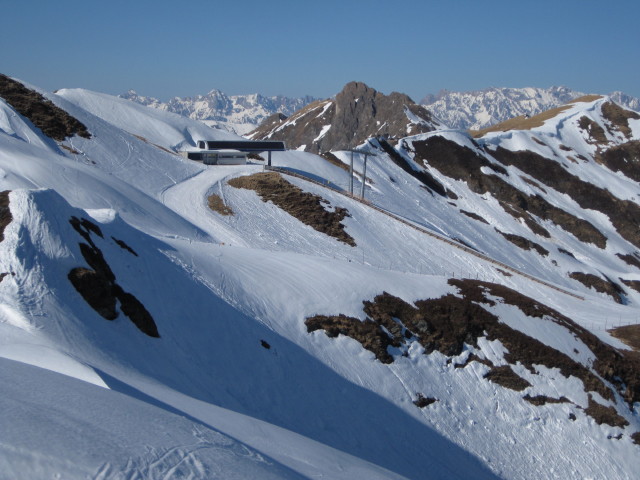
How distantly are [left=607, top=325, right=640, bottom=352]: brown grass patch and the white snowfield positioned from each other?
923 mm

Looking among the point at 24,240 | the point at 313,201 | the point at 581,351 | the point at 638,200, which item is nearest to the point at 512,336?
the point at 581,351

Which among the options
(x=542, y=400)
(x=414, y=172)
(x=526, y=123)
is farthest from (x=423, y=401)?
(x=526, y=123)

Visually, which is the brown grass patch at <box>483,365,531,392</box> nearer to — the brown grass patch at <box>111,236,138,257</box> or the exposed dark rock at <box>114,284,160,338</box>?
the exposed dark rock at <box>114,284,160,338</box>

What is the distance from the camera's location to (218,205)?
54.3 m

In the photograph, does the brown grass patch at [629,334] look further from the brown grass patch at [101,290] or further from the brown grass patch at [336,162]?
the brown grass patch at [336,162]

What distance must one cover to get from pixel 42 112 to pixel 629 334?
2515 inches

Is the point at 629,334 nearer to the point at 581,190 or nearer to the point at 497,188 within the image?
the point at 497,188

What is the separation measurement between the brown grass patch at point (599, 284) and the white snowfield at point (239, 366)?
86.6 ft

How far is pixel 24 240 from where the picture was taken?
2069 centimetres

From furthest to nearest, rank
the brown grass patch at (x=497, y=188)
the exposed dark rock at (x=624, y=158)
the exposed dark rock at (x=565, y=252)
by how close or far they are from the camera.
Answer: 1. the exposed dark rock at (x=624, y=158)
2. the brown grass patch at (x=497, y=188)
3. the exposed dark rock at (x=565, y=252)

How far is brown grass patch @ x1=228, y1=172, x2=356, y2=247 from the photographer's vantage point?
5359 centimetres

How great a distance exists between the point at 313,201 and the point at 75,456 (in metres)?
50.3

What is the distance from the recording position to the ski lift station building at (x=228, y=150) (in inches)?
2798

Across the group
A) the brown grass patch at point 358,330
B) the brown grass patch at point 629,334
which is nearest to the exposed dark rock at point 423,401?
the brown grass patch at point 358,330
